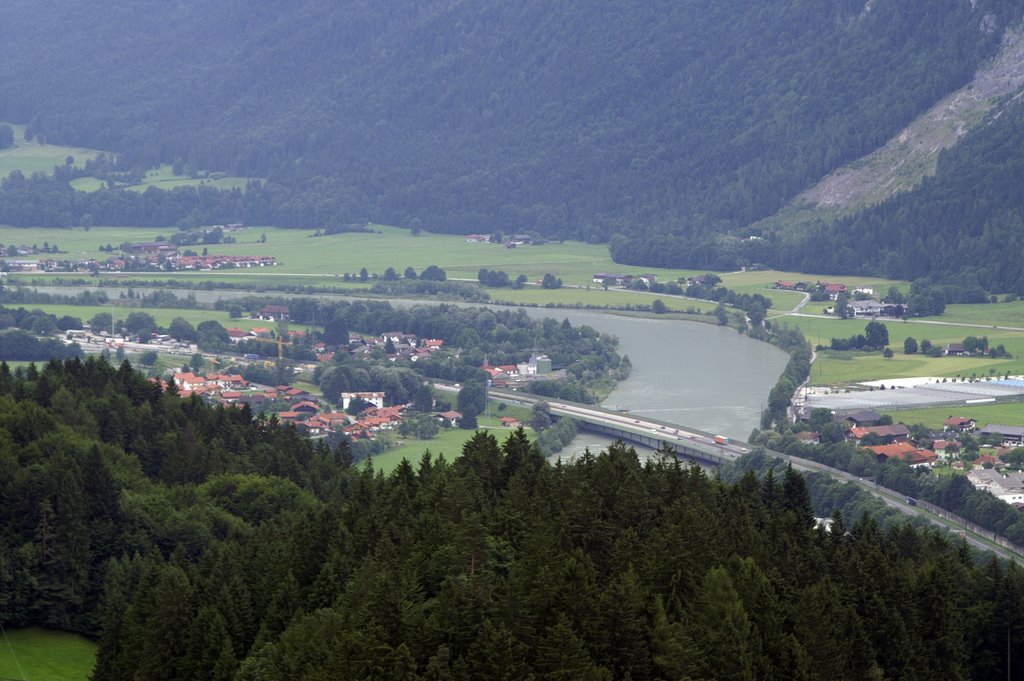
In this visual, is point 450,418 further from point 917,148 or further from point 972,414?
point 917,148

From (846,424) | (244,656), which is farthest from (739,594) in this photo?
(846,424)

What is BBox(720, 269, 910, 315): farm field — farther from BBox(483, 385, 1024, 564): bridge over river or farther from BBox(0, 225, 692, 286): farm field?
BBox(483, 385, 1024, 564): bridge over river

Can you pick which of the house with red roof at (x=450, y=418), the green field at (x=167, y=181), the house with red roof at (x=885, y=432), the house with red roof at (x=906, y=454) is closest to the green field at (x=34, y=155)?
the green field at (x=167, y=181)

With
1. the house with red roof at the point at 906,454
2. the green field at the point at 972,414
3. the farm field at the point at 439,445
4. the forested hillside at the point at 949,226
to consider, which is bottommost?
the farm field at the point at 439,445

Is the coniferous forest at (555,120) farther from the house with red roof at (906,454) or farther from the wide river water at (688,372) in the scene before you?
the house with red roof at (906,454)

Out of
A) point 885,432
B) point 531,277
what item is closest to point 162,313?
point 531,277

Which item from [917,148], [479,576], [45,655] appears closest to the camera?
[479,576]
